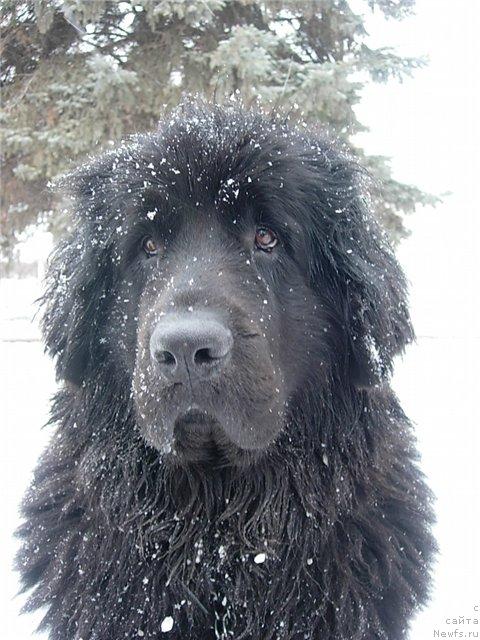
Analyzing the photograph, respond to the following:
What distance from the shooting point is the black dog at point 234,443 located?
8.07ft

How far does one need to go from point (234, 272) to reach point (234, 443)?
2.13 ft

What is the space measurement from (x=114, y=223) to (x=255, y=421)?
3.54 ft

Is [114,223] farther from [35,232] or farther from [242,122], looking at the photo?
[35,232]

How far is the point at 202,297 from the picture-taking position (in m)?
2.16

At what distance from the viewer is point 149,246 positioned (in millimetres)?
2582

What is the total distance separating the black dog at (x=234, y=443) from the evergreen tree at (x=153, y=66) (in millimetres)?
6234

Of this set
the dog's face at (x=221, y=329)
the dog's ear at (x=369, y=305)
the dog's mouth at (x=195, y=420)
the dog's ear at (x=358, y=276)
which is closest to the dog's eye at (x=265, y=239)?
the dog's face at (x=221, y=329)

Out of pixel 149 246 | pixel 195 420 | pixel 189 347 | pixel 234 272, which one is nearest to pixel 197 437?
pixel 195 420

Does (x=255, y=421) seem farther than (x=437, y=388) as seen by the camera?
No

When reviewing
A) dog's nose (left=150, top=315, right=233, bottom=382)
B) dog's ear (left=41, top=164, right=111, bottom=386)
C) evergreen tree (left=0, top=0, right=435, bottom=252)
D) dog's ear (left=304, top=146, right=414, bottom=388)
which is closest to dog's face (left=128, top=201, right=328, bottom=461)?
dog's nose (left=150, top=315, right=233, bottom=382)

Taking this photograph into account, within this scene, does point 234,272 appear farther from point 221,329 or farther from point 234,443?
point 234,443

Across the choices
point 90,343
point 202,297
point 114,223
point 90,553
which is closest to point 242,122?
point 114,223

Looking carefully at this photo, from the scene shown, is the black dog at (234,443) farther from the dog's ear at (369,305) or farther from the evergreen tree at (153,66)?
the evergreen tree at (153,66)

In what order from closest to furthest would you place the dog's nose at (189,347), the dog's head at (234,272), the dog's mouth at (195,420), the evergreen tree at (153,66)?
1. the dog's nose at (189,347)
2. the dog's mouth at (195,420)
3. the dog's head at (234,272)
4. the evergreen tree at (153,66)
